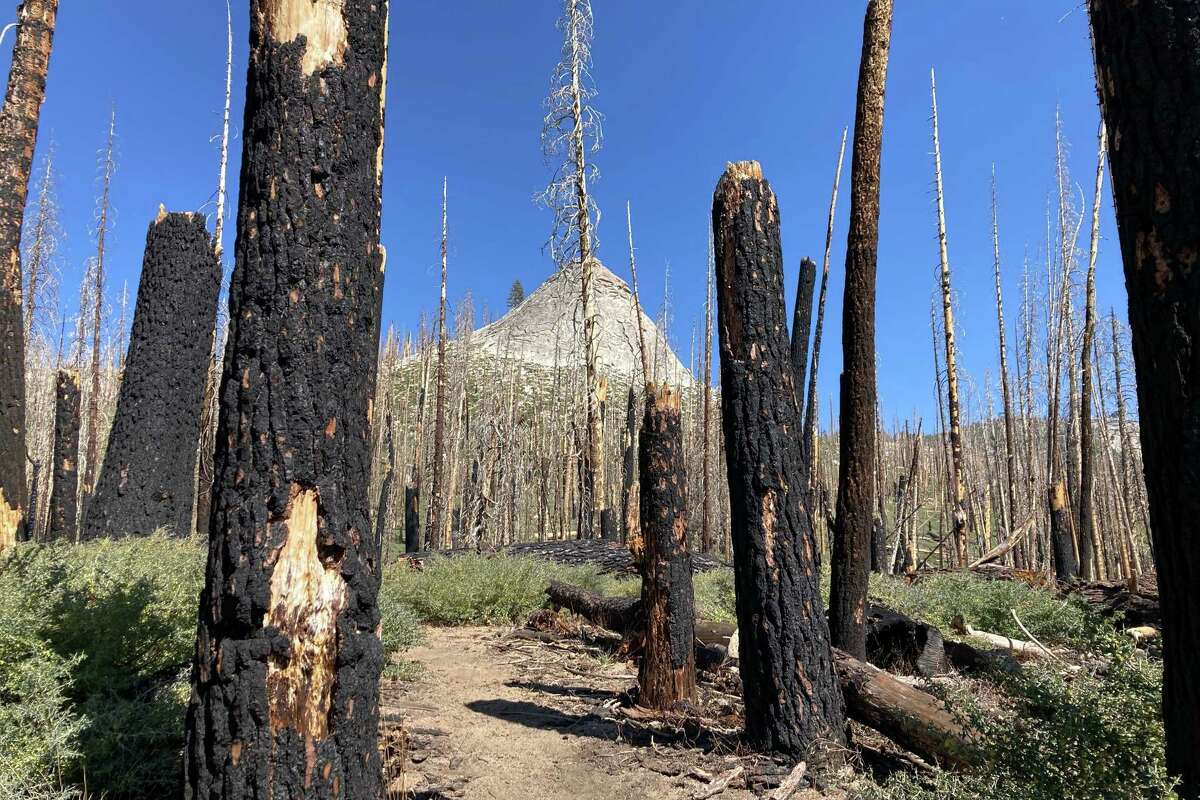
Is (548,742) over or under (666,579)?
under

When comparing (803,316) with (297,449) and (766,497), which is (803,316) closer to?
(766,497)

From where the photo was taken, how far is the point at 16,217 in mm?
5676

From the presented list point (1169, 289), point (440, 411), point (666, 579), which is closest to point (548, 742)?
point (666, 579)

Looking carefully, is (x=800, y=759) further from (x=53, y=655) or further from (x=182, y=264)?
(x=182, y=264)

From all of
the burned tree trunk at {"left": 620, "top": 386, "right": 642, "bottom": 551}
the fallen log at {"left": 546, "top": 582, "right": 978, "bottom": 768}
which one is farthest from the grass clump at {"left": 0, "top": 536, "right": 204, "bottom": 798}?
the fallen log at {"left": 546, "top": 582, "right": 978, "bottom": 768}

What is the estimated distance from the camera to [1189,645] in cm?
172

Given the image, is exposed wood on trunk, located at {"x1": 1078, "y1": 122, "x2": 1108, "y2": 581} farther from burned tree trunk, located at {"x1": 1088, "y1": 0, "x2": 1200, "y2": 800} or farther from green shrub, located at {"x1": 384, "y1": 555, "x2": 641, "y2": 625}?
burned tree trunk, located at {"x1": 1088, "y1": 0, "x2": 1200, "y2": 800}

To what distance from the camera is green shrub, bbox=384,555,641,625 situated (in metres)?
8.59

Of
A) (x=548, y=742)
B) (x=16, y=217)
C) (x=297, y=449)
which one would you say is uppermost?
(x=16, y=217)

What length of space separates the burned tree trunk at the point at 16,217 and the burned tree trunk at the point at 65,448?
12.8 feet

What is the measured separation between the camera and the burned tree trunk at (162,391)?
20.1 feet

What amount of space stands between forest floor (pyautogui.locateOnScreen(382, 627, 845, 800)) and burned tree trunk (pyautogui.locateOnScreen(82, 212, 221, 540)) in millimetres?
2899

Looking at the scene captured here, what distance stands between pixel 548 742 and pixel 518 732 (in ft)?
0.89

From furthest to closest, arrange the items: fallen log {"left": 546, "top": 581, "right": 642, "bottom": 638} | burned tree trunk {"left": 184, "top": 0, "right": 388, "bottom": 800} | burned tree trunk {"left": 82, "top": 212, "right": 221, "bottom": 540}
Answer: fallen log {"left": 546, "top": 581, "right": 642, "bottom": 638}, burned tree trunk {"left": 82, "top": 212, "right": 221, "bottom": 540}, burned tree trunk {"left": 184, "top": 0, "right": 388, "bottom": 800}
